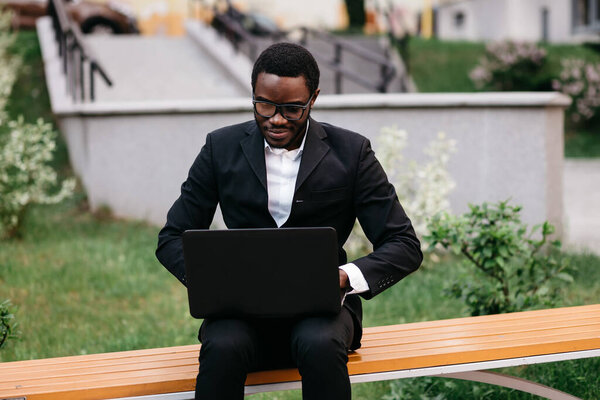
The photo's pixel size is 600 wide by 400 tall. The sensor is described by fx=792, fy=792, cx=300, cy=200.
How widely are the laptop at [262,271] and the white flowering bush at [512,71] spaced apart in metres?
14.6

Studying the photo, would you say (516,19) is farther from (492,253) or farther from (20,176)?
(492,253)

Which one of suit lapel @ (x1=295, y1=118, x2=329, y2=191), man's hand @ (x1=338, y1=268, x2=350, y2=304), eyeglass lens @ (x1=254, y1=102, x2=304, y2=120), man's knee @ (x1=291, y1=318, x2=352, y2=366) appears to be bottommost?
man's knee @ (x1=291, y1=318, x2=352, y2=366)

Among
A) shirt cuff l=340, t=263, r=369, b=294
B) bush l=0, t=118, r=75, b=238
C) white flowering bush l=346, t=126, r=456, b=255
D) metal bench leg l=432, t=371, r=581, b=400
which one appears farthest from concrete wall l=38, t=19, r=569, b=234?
shirt cuff l=340, t=263, r=369, b=294

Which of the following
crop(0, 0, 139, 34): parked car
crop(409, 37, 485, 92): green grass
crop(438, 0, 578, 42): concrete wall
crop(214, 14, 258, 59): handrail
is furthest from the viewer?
crop(438, 0, 578, 42): concrete wall

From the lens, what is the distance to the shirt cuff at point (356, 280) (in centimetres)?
269

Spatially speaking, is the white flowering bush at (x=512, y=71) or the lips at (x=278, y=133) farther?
the white flowering bush at (x=512, y=71)

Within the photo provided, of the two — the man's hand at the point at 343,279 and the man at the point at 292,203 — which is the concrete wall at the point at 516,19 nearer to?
the man at the point at 292,203

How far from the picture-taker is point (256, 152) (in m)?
2.90

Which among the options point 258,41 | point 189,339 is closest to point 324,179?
point 189,339

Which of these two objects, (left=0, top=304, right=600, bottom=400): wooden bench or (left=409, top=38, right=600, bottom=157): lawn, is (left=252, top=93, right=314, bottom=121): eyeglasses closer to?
(left=0, top=304, right=600, bottom=400): wooden bench

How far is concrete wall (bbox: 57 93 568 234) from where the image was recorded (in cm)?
678

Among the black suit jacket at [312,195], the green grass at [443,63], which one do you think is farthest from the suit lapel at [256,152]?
the green grass at [443,63]

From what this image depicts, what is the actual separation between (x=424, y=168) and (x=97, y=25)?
11945 millimetres

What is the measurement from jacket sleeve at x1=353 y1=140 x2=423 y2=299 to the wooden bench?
1.10 ft
